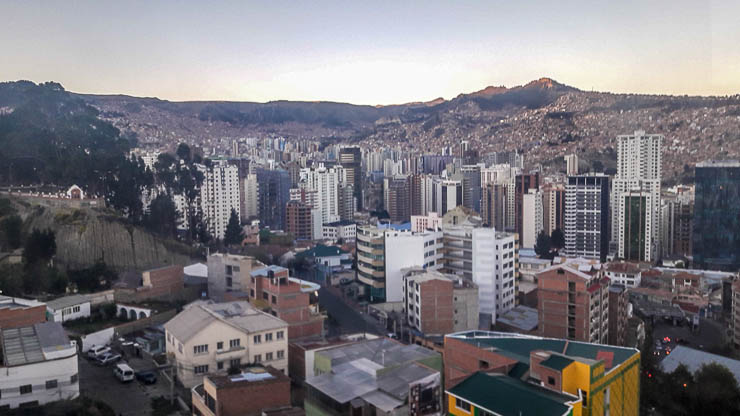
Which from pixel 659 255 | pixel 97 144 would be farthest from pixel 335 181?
pixel 659 255

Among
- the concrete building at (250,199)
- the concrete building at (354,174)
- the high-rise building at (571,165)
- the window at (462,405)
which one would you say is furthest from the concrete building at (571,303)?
the high-rise building at (571,165)

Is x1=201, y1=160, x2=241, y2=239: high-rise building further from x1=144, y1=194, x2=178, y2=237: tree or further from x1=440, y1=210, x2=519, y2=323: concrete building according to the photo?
x1=440, y1=210, x2=519, y2=323: concrete building

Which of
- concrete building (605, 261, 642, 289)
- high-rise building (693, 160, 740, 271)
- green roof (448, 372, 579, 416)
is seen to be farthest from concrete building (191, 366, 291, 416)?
high-rise building (693, 160, 740, 271)

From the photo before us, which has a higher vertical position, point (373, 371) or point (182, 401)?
point (373, 371)

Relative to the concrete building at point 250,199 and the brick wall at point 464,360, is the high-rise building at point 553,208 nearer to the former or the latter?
the concrete building at point 250,199

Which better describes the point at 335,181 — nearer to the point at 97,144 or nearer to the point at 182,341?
the point at 97,144

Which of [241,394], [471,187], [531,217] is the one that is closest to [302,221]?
[531,217]
